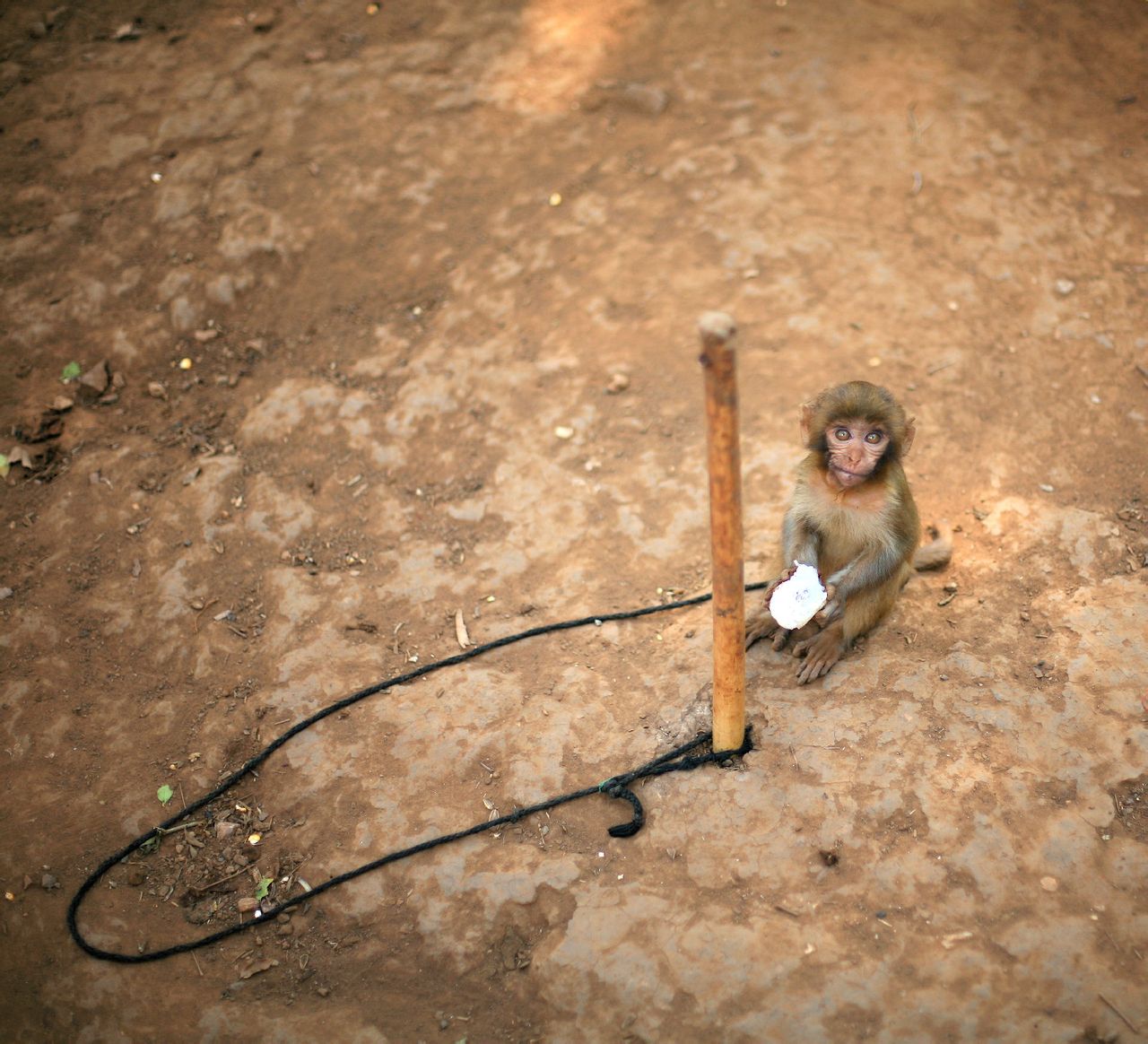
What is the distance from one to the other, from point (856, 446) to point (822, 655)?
101 centimetres

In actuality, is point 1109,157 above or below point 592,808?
above

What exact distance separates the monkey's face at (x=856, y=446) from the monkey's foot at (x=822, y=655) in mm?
781

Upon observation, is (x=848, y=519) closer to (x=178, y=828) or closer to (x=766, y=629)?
(x=766, y=629)

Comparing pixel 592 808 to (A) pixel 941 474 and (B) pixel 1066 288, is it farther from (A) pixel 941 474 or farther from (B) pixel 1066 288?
(B) pixel 1066 288

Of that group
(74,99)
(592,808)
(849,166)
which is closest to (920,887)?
(592,808)

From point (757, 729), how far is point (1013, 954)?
49.4 inches

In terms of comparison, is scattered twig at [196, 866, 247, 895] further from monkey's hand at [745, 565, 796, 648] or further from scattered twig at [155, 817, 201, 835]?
monkey's hand at [745, 565, 796, 648]

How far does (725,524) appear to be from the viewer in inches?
124

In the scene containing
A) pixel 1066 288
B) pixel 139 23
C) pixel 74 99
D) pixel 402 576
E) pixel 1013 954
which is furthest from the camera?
pixel 139 23

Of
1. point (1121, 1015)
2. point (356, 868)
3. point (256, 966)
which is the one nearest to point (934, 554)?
point (1121, 1015)

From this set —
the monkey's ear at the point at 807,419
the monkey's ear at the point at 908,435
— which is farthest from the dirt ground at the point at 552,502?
the monkey's ear at the point at 807,419

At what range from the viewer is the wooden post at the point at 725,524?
2.77 m

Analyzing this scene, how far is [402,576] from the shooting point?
5.25 m

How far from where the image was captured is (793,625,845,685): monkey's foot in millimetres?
4238
